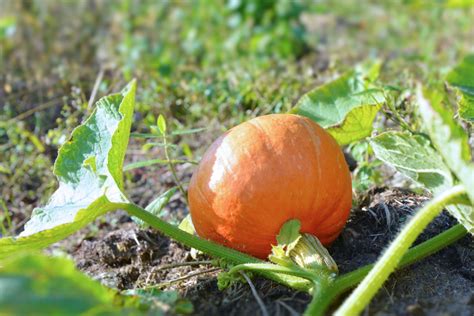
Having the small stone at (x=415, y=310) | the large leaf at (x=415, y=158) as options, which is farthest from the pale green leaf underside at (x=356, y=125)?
the small stone at (x=415, y=310)

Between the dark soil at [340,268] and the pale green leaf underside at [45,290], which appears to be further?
the dark soil at [340,268]

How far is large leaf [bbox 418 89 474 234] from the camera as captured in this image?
1.47 meters

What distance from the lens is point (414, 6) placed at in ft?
19.8

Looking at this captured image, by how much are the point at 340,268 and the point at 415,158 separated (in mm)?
387

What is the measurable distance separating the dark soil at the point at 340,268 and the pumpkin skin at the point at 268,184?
131mm

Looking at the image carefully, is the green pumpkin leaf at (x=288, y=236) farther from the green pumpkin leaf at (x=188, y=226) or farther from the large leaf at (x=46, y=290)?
the large leaf at (x=46, y=290)

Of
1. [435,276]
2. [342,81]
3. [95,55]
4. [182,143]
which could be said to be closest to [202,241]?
[435,276]

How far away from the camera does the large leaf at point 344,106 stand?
2174 mm

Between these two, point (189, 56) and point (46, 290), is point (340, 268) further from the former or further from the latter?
point (189, 56)

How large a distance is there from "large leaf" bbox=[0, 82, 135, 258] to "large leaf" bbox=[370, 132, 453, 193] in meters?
0.68

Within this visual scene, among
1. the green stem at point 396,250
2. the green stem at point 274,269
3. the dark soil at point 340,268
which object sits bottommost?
the dark soil at point 340,268

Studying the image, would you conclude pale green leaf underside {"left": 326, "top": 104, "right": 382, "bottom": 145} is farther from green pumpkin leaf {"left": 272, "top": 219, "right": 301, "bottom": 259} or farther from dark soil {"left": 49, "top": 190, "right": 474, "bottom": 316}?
green pumpkin leaf {"left": 272, "top": 219, "right": 301, "bottom": 259}

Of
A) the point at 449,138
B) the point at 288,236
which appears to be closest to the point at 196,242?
the point at 288,236

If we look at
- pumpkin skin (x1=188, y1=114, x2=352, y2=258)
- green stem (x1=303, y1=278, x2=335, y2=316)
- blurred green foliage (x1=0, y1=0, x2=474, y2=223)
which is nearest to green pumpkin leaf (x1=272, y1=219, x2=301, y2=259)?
pumpkin skin (x1=188, y1=114, x2=352, y2=258)
